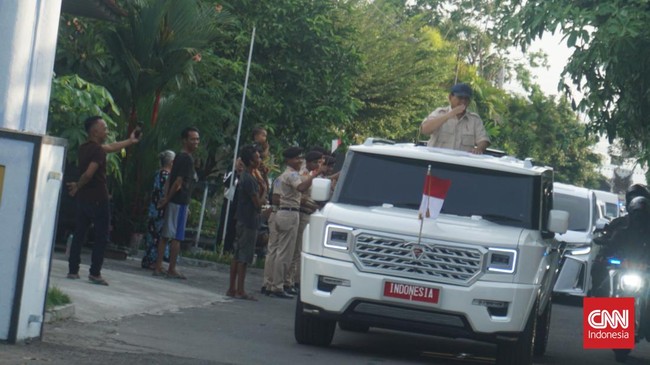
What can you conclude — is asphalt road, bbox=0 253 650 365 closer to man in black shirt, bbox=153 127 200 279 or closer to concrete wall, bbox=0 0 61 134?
man in black shirt, bbox=153 127 200 279

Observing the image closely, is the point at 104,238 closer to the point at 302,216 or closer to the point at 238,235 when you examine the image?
the point at 238,235

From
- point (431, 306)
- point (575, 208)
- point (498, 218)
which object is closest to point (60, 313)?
point (431, 306)

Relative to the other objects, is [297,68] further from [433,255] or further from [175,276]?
[433,255]

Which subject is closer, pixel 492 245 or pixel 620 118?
pixel 492 245

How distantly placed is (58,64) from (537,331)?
10894 mm

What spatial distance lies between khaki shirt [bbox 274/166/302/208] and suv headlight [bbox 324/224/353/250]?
562 cm

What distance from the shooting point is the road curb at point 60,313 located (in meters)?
11.7

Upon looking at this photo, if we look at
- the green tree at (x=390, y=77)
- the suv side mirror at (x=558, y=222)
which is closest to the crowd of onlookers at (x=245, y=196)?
the suv side mirror at (x=558, y=222)

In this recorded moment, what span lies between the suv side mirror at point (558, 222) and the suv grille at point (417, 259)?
3.35 feet

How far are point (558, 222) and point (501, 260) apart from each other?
2.95 feet

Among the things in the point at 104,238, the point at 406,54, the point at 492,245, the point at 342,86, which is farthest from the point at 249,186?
the point at 406,54

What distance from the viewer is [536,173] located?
12.6 m

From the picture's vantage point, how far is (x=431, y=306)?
1165 cm

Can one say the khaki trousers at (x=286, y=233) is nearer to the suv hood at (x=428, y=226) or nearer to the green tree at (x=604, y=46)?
the green tree at (x=604, y=46)
